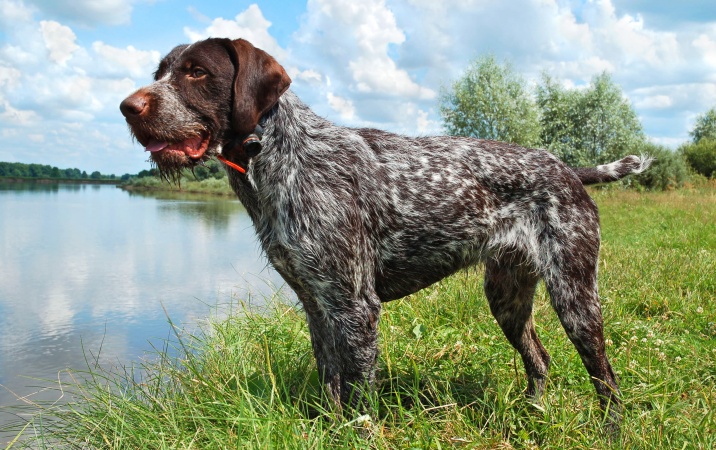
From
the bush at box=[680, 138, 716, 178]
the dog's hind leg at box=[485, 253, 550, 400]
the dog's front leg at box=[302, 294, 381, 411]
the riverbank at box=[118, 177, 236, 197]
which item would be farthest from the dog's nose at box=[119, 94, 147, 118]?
the bush at box=[680, 138, 716, 178]

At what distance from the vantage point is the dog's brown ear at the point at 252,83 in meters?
3.12

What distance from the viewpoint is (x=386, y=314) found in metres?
5.89

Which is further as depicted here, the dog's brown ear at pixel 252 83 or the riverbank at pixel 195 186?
the riverbank at pixel 195 186

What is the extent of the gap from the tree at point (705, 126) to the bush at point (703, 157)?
20.2 metres

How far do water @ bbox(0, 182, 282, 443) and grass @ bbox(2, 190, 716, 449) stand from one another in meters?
0.71

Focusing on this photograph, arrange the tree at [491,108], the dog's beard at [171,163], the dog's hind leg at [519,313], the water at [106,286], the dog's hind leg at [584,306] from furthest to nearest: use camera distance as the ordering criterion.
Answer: the tree at [491,108]
the water at [106,286]
the dog's hind leg at [519,313]
the dog's hind leg at [584,306]
the dog's beard at [171,163]

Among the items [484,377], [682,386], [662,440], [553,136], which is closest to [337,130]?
[484,377]

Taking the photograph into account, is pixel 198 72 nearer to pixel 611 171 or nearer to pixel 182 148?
pixel 182 148

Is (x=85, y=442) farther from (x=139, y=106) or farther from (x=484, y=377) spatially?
(x=484, y=377)

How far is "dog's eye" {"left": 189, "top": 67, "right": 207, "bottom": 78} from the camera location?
10.4ft

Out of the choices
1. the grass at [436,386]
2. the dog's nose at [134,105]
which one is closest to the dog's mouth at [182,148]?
the dog's nose at [134,105]

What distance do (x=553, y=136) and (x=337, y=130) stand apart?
34042 millimetres

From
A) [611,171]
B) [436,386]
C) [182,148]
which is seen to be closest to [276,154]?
[182,148]

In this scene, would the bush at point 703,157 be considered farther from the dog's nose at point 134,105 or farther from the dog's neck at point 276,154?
the dog's nose at point 134,105
